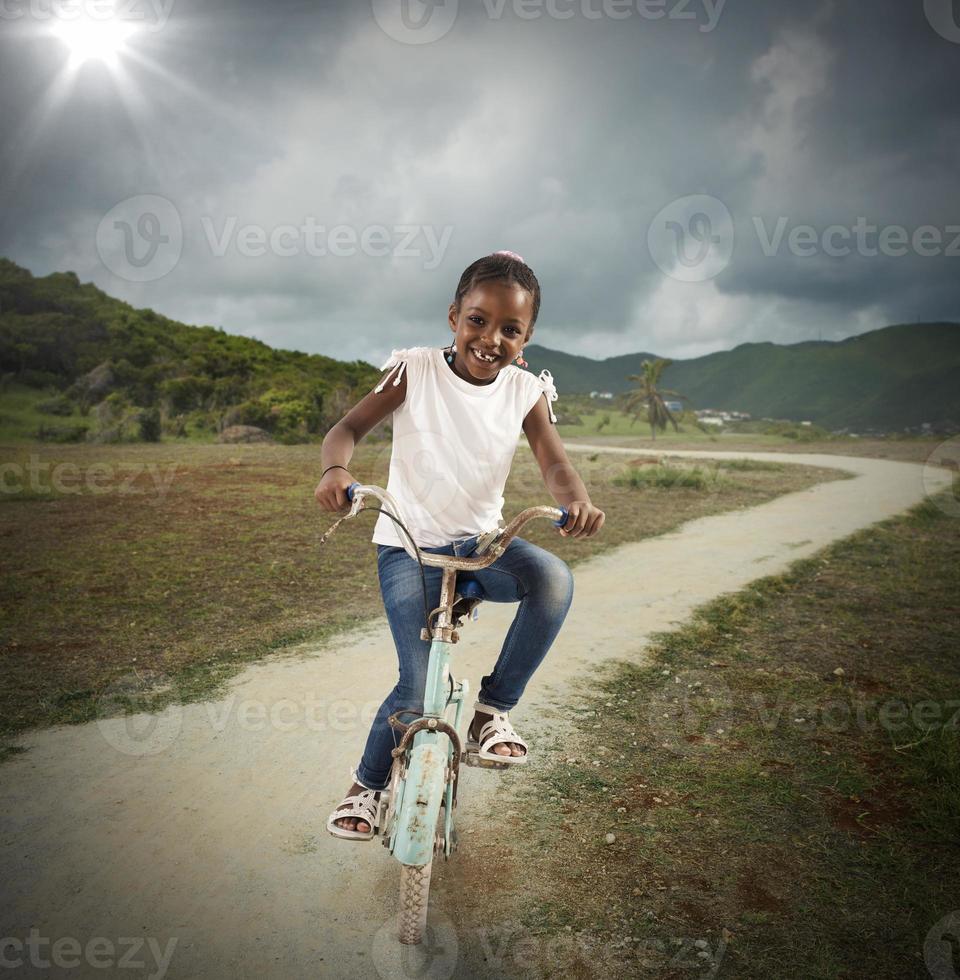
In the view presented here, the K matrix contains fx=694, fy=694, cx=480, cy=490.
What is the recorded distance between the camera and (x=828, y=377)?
114500 mm

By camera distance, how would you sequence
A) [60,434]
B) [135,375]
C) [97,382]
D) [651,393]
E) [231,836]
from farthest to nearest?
1. [651,393]
2. [135,375]
3. [97,382]
4. [60,434]
5. [231,836]

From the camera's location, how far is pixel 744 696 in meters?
4.08

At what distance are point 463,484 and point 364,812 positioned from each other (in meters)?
1.19

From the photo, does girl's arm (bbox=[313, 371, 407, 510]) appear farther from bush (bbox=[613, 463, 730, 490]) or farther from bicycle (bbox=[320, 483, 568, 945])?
bush (bbox=[613, 463, 730, 490])

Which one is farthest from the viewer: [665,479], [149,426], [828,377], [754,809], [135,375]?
[828,377]

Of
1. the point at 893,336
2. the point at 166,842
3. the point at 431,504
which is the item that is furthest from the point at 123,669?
the point at 893,336

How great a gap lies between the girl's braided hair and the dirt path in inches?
81.3

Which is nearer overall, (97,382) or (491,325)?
(491,325)

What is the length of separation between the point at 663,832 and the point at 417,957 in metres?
1.11

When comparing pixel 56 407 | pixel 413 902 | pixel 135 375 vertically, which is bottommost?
pixel 413 902

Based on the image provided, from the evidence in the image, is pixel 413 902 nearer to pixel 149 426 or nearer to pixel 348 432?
pixel 348 432

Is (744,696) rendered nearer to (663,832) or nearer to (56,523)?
(663,832)

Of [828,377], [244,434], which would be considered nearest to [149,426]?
[244,434]

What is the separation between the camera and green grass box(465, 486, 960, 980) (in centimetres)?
221
